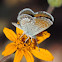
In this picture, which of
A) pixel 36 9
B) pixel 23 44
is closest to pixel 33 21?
pixel 23 44

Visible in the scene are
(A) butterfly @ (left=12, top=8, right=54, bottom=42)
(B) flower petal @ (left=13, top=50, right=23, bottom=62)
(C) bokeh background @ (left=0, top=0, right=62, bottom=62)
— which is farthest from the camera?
(C) bokeh background @ (left=0, top=0, right=62, bottom=62)

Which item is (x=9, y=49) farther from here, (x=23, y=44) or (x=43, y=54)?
(x=43, y=54)

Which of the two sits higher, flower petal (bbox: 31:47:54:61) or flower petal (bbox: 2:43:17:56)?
flower petal (bbox: 2:43:17:56)

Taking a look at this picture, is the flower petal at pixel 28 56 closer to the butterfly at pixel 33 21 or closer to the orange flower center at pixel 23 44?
the orange flower center at pixel 23 44

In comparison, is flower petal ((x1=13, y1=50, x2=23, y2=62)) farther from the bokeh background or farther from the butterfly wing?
the bokeh background

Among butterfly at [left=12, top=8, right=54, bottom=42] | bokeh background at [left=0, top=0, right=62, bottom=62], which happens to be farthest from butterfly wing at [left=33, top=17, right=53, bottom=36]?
bokeh background at [left=0, top=0, right=62, bottom=62]

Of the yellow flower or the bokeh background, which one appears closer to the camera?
the yellow flower

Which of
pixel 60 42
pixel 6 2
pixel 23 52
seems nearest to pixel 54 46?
pixel 60 42

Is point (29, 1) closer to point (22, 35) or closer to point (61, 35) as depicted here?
point (61, 35)

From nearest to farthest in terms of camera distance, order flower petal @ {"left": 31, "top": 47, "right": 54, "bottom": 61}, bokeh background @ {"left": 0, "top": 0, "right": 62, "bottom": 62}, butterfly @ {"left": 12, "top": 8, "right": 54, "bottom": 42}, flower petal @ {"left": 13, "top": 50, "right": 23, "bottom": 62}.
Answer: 1. butterfly @ {"left": 12, "top": 8, "right": 54, "bottom": 42}
2. flower petal @ {"left": 13, "top": 50, "right": 23, "bottom": 62}
3. flower petal @ {"left": 31, "top": 47, "right": 54, "bottom": 61}
4. bokeh background @ {"left": 0, "top": 0, "right": 62, "bottom": 62}

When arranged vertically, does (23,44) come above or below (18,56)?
above

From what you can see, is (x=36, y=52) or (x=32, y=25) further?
(x=36, y=52)
